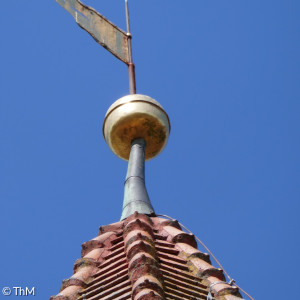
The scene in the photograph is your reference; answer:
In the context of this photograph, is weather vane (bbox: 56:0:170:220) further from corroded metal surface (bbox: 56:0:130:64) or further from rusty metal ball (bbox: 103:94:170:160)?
corroded metal surface (bbox: 56:0:130:64)

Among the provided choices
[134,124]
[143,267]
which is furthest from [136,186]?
[143,267]

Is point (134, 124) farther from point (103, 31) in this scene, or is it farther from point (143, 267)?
point (143, 267)

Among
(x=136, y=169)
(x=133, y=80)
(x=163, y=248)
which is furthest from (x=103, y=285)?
(x=133, y=80)

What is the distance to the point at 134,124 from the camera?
10219 mm

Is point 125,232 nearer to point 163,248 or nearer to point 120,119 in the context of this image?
point 163,248

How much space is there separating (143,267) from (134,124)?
3005mm

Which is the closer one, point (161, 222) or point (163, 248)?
point (163, 248)

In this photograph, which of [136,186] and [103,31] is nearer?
[136,186]

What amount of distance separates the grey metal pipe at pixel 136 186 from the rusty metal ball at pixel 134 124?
0.12 metres

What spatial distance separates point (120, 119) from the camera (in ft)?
33.4

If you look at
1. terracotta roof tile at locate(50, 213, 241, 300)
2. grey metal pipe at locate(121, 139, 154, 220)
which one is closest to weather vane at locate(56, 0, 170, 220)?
grey metal pipe at locate(121, 139, 154, 220)

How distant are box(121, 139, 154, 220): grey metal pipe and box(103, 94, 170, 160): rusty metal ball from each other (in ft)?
0.41

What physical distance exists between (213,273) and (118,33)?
15.9 ft

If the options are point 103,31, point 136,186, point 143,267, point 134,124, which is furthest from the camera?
point 103,31
